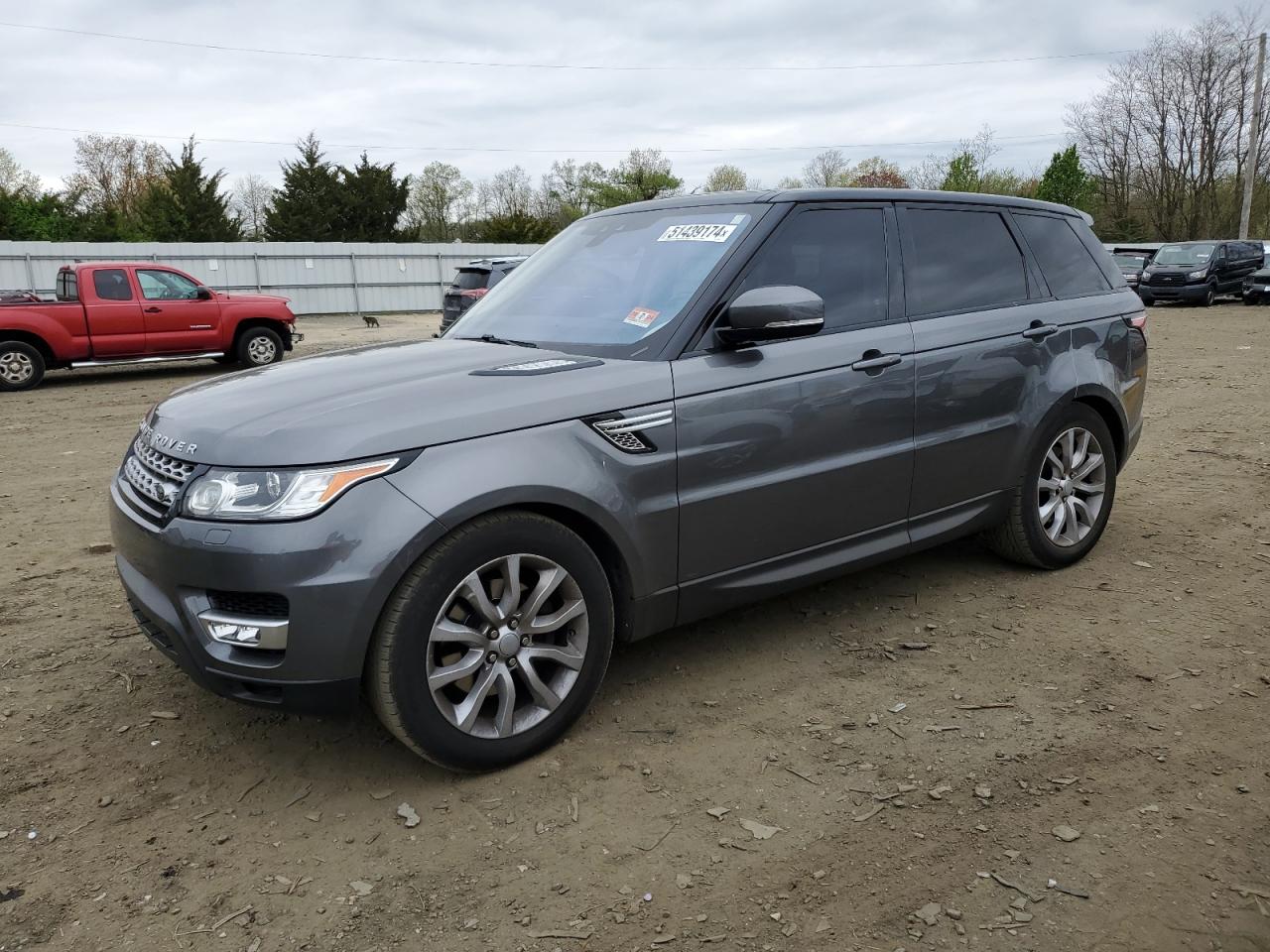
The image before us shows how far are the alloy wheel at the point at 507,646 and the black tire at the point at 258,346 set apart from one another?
1317 centimetres

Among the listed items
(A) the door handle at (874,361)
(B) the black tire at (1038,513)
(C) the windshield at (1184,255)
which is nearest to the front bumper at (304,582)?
(A) the door handle at (874,361)

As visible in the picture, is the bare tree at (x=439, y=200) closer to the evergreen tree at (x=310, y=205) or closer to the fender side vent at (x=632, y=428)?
the evergreen tree at (x=310, y=205)

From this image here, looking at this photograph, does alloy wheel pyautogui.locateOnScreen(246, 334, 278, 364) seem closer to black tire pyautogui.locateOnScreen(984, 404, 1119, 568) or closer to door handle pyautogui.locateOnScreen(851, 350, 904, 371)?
black tire pyautogui.locateOnScreen(984, 404, 1119, 568)

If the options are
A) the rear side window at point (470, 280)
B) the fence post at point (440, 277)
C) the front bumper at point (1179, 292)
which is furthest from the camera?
the fence post at point (440, 277)

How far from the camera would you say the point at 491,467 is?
112 inches

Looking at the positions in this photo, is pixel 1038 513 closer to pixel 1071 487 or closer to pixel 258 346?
pixel 1071 487

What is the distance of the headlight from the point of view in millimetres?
2668

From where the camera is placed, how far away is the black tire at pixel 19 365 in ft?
43.5

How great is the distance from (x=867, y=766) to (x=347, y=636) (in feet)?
5.39

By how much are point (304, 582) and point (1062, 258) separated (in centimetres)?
390

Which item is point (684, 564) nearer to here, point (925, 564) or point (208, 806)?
point (208, 806)

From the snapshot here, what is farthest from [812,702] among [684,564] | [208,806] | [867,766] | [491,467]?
[208,806]

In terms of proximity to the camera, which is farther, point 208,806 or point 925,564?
point 925,564

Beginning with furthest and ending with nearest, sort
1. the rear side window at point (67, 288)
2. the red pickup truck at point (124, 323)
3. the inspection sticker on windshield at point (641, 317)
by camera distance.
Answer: the rear side window at point (67, 288) → the red pickup truck at point (124, 323) → the inspection sticker on windshield at point (641, 317)
